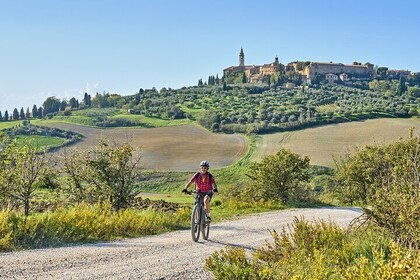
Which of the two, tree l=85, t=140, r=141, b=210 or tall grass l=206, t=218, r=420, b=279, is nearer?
tall grass l=206, t=218, r=420, b=279

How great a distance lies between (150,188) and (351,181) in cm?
3348

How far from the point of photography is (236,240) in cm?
1355

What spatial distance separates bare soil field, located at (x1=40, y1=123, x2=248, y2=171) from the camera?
2756 inches

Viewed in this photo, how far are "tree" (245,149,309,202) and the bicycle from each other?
1249 cm

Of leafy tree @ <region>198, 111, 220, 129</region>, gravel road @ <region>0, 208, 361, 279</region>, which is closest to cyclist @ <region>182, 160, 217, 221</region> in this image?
gravel road @ <region>0, 208, 361, 279</region>

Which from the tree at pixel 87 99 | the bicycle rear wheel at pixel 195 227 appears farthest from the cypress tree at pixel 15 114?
the bicycle rear wheel at pixel 195 227

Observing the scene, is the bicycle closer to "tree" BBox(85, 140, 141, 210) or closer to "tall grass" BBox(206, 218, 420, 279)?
"tall grass" BBox(206, 218, 420, 279)

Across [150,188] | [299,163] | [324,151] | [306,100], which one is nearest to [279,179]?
[299,163]

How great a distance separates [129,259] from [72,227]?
3037mm

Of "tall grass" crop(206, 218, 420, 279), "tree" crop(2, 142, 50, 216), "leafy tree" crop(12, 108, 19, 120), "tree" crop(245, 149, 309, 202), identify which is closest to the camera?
"tall grass" crop(206, 218, 420, 279)

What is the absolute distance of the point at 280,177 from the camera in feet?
84.0

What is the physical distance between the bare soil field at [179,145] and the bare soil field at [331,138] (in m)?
4.55

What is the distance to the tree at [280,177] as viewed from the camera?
25734mm

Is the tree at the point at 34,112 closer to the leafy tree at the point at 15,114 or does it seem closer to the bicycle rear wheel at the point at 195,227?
the leafy tree at the point at 15,114
